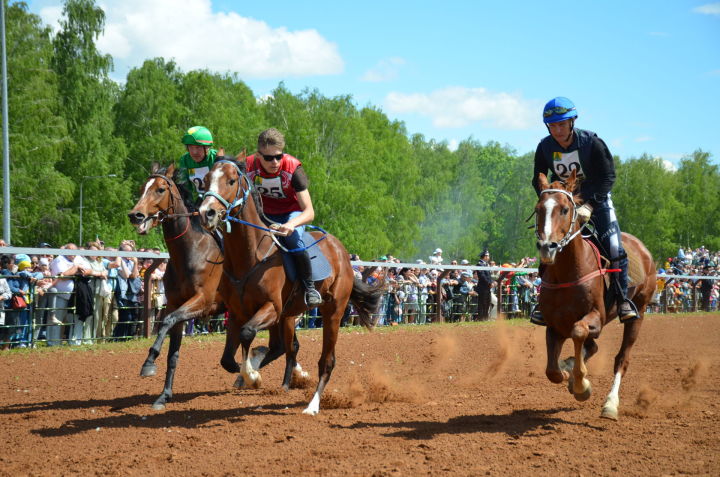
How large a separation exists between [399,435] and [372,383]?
101 inches

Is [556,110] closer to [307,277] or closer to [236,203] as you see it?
[307,277]

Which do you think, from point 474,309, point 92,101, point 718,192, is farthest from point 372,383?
point 718,192

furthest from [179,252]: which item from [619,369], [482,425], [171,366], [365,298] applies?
[619,369]

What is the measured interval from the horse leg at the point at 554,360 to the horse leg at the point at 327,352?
88.0 inches

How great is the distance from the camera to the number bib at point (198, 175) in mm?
8805

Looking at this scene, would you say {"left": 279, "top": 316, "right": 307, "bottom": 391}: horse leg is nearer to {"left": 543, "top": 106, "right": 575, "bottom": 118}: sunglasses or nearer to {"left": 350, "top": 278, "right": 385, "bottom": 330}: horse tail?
{"left": 350, "top": 278, "right": 385, "bottom": 330}: horse tail

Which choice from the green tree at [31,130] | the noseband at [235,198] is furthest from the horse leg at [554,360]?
the green tree at [31,130]

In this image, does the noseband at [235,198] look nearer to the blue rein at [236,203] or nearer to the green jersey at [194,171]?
the blue rein at [236,203]

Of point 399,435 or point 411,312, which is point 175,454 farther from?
point 411,312

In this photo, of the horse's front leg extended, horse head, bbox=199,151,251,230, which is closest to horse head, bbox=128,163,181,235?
the horse's front leg extended

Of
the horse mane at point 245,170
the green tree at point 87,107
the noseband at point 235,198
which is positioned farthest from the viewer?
the green tree at point 87,107

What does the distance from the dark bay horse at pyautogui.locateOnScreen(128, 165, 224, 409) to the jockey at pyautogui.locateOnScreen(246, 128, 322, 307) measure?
3.15ft

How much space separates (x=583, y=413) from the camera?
24.7 ft

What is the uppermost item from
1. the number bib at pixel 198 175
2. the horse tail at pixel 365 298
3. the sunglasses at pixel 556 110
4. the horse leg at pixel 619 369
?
the sunglasses at pixel 556 110
